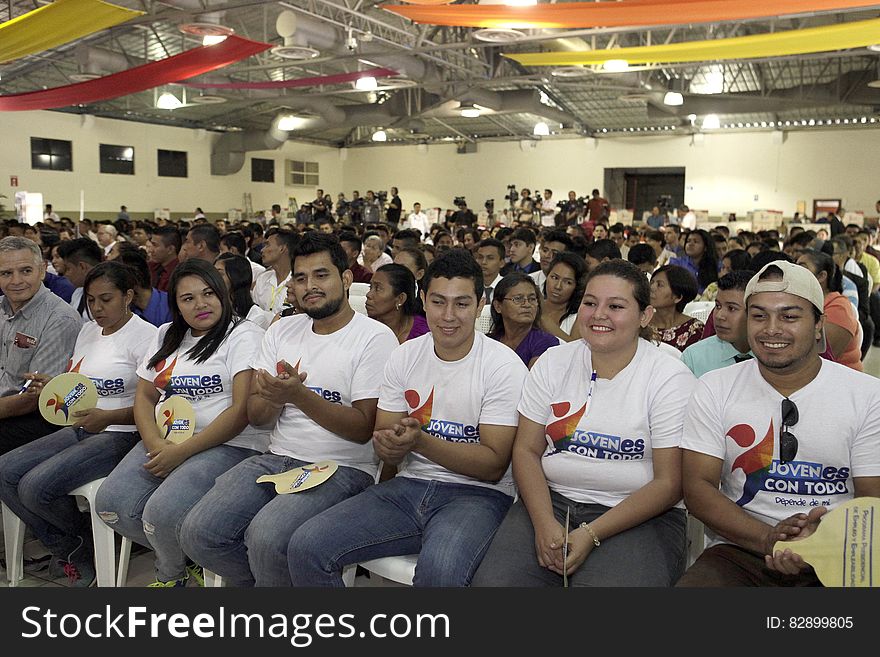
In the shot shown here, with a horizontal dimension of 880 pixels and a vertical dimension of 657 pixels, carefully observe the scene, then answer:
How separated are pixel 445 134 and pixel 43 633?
20072mm

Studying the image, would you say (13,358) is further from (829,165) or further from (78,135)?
(829,165)

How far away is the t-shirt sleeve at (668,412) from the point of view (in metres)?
1.99

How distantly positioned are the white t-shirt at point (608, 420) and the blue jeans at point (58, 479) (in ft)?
5.38

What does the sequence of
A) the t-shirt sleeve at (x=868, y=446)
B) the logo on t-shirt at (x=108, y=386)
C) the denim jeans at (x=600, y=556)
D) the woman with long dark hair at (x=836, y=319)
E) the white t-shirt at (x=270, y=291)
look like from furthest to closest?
the white t-shirt at (x=270, y=291) < the woman with long dark hair at (x=836, y=319) < the logo on t-shirt at (x=108, y=386) < the denim jeans at (x=600, y=556) < the t-shirt sleeve at (x=868, y=446)

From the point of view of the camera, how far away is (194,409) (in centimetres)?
269

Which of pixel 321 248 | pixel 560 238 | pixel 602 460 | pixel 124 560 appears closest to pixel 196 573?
pixel 124 560

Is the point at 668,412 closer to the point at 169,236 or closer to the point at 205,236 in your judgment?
the point at 205,236

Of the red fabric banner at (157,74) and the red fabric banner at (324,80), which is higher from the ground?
the red fabric banner at (324,80)

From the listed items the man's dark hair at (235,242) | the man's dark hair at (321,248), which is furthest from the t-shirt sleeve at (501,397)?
the man's dark hair at (235,242)

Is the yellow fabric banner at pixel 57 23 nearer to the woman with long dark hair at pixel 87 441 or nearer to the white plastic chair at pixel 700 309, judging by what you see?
the woman with long dark hair at pixel 87 441

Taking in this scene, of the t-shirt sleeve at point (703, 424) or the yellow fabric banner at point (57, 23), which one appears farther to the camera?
the yellow fabric banner at point (57, 23)

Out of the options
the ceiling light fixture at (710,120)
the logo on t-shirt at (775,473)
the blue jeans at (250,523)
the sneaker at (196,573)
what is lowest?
the sneaker at (196,573)

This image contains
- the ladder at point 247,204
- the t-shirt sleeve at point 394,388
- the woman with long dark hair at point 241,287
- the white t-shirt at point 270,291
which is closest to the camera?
the t-shirt sleeve at point 394,388

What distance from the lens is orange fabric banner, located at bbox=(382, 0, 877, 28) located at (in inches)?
230
